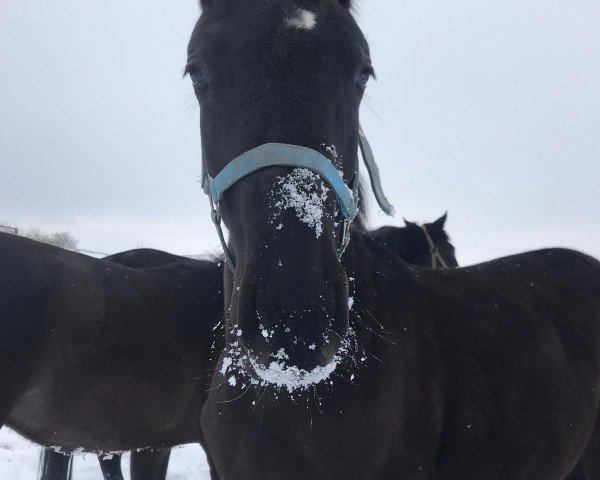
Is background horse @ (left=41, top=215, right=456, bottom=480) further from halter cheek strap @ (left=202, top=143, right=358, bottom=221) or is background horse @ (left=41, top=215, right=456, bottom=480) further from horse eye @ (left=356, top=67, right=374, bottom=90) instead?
horse eye @ (left=356, top=67, right=374, bottom=90)

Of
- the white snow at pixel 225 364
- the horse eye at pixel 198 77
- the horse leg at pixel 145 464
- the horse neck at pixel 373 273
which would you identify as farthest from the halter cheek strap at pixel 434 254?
the horse eye at pixel 198 77

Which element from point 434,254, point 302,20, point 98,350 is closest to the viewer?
point 302,20

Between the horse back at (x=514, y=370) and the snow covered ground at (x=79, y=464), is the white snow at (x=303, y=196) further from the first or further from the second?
the snow covered ground at (x=79, y=464)

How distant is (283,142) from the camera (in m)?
1.41

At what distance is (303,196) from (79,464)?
4.92m

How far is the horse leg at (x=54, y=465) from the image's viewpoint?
160 inches

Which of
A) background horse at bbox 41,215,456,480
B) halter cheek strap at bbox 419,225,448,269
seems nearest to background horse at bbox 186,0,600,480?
background horse at bbox 41,215,456,480

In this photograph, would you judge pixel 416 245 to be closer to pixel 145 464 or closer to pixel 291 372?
pixel 145 464

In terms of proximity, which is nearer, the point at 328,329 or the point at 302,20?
the point at 328,329

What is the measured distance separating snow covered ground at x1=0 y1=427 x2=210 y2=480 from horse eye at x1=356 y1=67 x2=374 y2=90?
13.6 feet

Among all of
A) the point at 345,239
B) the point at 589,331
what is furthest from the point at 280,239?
the point at 589,331

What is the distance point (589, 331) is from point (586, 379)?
28 centimetres

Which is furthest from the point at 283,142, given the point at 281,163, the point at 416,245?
the point at 416,245

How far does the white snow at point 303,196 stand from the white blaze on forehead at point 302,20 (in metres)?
0.48
